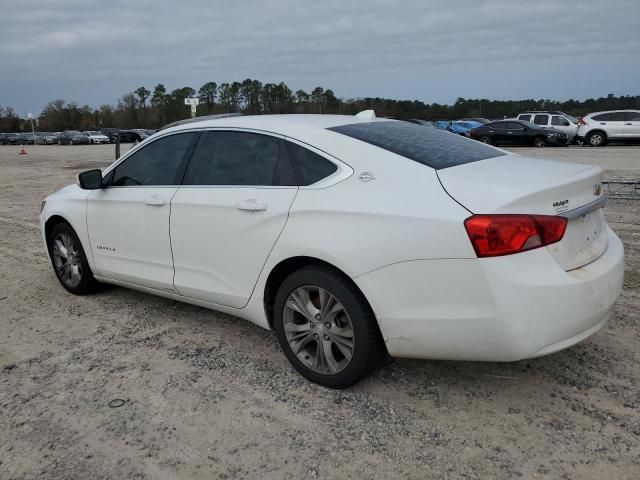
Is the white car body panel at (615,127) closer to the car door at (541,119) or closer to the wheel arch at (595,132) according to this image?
the wheel arch at (595,132)

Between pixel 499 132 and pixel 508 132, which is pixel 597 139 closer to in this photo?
pixel 508 132

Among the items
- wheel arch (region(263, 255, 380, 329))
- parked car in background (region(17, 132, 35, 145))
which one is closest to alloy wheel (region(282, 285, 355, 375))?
wheel arch (region(263, 255, 380, 329))

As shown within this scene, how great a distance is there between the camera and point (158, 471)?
2629mm

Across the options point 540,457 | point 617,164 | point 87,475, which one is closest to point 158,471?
point 87,475

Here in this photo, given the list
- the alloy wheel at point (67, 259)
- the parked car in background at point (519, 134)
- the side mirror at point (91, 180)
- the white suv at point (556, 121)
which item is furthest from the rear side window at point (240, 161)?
the white suv at point (556, 121)

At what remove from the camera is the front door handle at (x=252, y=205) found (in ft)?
11.2

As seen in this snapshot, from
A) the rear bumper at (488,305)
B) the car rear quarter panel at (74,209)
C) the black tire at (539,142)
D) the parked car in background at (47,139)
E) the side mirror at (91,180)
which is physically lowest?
the black tire at (539,142)

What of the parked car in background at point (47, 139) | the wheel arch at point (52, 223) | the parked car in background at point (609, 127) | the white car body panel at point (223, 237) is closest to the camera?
the white car body panel at point (223, 237)

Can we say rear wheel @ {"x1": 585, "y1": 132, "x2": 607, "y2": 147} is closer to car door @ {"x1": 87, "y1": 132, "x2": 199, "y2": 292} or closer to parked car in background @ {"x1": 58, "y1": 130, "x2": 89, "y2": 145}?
car door @ {"x1": 87, "y1": 132, "x2": 199, "y2": 292}

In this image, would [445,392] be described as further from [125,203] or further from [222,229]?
[125,203]

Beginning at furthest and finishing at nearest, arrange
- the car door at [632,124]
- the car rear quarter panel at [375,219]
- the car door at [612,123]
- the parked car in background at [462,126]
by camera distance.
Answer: the parked car in background at [462,126] < the car door at [612,123] < the car door at [632,124] < the car rear quarter panel at [375,219]

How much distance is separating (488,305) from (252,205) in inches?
61.2

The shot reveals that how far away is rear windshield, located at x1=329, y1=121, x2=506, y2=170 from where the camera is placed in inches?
126

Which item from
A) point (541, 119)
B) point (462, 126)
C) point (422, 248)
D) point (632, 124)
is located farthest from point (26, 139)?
point (422, 248)
